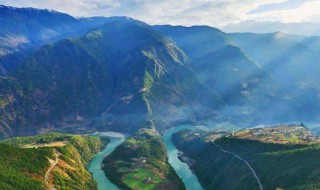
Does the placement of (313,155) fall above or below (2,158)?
below

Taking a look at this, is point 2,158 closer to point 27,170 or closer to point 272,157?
point 27,170

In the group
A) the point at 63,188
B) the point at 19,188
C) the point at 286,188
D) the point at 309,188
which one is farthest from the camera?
the point at 63,188

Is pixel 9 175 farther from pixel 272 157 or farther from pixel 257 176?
pixel 272 157

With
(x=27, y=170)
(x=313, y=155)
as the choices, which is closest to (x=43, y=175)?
(x=27, y=170)

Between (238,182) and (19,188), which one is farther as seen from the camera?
(238,182)

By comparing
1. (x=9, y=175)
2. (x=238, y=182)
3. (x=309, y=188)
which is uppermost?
(x=9, y=175)

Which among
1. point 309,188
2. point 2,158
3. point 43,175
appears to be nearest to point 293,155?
point 309,188

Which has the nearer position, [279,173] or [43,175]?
[279,173]

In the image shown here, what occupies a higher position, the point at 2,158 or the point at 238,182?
the point at 2,158

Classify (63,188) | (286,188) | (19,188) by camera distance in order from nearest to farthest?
(286,188), (19,188), (63,188)
